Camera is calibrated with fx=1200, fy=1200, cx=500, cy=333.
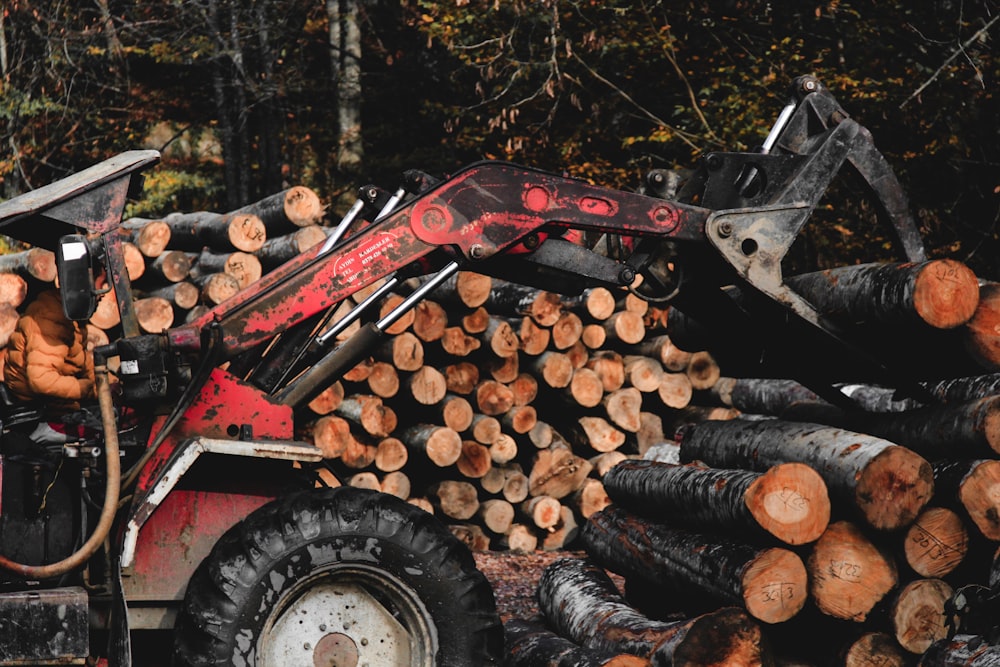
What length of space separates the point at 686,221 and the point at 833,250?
9.34 meters

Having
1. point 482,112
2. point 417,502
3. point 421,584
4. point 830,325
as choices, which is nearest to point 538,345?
point 417,502

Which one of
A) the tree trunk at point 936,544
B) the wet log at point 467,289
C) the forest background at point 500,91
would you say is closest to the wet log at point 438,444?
the wet log at point 467,289

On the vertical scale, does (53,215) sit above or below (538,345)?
above

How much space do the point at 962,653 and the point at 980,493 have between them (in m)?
0.99

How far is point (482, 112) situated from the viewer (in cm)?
1800

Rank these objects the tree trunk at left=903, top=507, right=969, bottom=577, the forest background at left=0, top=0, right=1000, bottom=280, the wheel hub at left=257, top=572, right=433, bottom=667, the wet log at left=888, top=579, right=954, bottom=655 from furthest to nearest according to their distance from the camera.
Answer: the forest background at left=0, top=0, right=1000, bottom=280, the tree trunk at left=903, top=507, right=969, bottom=577, the wet log at left=888, top=579, right=954, bottom=655, the wheel hub at left=257, top=572, right=433, bottom=667

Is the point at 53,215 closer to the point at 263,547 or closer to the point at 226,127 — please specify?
the point at 263,547

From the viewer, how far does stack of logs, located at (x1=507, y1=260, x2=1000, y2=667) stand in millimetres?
5543

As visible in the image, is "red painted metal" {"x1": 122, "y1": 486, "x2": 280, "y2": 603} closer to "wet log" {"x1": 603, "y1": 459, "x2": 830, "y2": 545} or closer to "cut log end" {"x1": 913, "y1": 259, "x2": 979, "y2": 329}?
"wet log" {"x1": 603, "y1": 459, "x2": 830, "y2": 545}

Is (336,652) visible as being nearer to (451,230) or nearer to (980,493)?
(451,230)

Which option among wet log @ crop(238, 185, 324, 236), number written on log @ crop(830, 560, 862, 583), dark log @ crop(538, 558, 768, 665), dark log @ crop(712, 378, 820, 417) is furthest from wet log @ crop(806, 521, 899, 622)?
wet log @ crop(238, 185, 324, 236)

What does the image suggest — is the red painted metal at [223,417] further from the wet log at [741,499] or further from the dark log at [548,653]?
the wet log at [741,499]

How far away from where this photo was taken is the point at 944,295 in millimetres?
5629

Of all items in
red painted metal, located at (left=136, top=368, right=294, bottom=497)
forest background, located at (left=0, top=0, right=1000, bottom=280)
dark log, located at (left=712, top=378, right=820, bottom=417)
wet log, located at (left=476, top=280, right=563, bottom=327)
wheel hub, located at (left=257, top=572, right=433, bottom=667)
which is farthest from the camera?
forest background, located at (left=0, top=0, right=1000, bottom=280)
